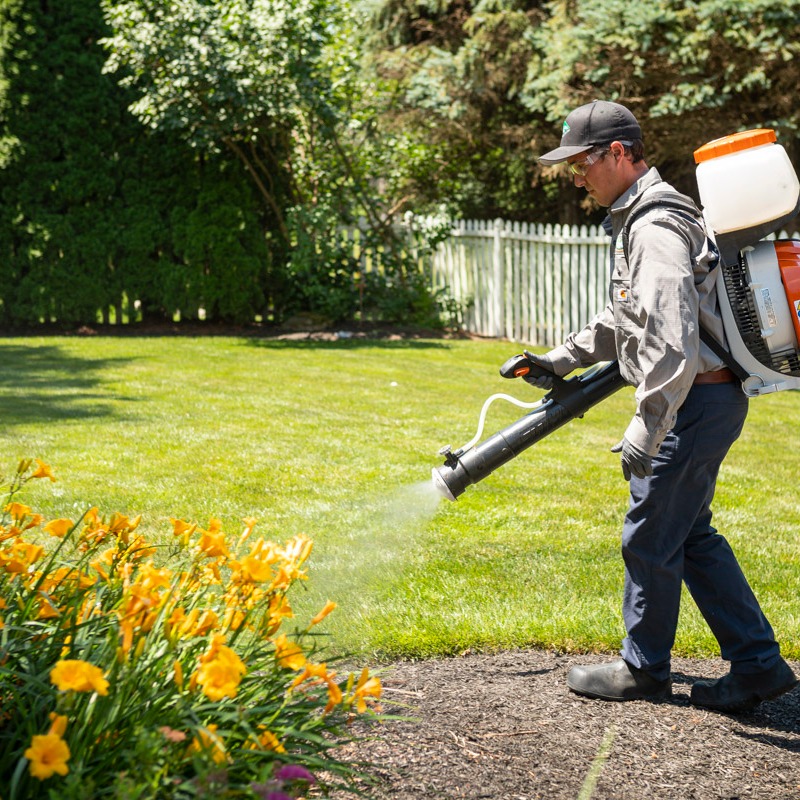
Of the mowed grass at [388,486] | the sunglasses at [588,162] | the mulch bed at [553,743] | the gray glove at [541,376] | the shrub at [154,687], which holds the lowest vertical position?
the mulch bed at [553,743]

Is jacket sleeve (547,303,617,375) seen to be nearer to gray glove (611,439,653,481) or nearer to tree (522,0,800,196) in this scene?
gray glove (611,439,653,481)

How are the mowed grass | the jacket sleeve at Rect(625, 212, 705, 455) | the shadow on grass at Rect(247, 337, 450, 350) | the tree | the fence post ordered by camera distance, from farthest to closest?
the fence post
the shadow on grass at Rect(247, 337, 450, 350)
the tree
the mowed grass
the jacket sleeve at Rect(625, 212, 705, 455)

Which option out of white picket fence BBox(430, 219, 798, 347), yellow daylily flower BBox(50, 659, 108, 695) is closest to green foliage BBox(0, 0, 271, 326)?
white picket fence BBox(430, 219, 798, 347)

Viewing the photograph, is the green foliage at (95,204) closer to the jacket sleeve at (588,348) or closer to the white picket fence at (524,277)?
the white picket fence at (524,277)

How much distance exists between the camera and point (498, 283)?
13180 mm

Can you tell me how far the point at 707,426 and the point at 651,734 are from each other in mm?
896

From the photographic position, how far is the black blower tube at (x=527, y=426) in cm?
322

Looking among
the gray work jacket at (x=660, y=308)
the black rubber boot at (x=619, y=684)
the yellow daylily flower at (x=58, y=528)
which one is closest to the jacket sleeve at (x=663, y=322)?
the gray work jacket at (x=660, y=308)

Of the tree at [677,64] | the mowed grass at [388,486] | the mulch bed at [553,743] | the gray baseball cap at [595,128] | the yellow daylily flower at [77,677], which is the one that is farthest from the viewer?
the tree at [677,64]

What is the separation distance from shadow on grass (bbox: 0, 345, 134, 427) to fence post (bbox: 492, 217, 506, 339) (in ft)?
16.7

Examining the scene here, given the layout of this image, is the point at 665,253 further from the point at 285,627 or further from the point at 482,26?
the point at 482,26

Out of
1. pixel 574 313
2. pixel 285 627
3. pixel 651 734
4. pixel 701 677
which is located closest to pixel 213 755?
pixel 651 734

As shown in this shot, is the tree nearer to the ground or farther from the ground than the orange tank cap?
farther from the ground

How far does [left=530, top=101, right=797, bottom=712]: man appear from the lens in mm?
2818
